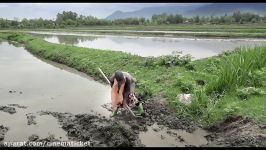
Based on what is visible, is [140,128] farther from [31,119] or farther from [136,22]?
[136,22]

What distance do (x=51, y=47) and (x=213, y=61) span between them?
14019 millimetres

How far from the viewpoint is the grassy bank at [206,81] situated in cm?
969

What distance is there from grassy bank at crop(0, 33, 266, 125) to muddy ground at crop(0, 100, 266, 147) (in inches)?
15.4

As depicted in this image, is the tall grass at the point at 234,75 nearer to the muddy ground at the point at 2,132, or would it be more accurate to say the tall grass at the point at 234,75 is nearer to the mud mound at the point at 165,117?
the mud mound at the point at 165,117

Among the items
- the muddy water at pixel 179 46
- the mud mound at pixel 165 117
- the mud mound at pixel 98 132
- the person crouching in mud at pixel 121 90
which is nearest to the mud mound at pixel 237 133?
the mud mound at pixel 165 117

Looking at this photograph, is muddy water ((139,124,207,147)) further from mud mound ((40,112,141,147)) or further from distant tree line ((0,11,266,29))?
distant tree line ((0,11,266,29))

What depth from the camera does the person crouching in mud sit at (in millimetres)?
9172

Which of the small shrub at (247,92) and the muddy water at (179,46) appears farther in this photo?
the muddy water at (179,46)

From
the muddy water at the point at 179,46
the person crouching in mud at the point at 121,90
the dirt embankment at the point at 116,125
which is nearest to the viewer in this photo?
the dirt embankment at the point at 116,125

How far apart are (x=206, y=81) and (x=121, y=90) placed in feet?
13.0

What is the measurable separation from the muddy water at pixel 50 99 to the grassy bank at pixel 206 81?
1.01m

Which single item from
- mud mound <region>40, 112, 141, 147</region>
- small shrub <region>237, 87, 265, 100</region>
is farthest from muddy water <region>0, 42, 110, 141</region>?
small shrub <region>237, 87, 265, 100</region>

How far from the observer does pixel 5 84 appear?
1502 centimetres

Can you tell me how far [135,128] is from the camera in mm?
9172
